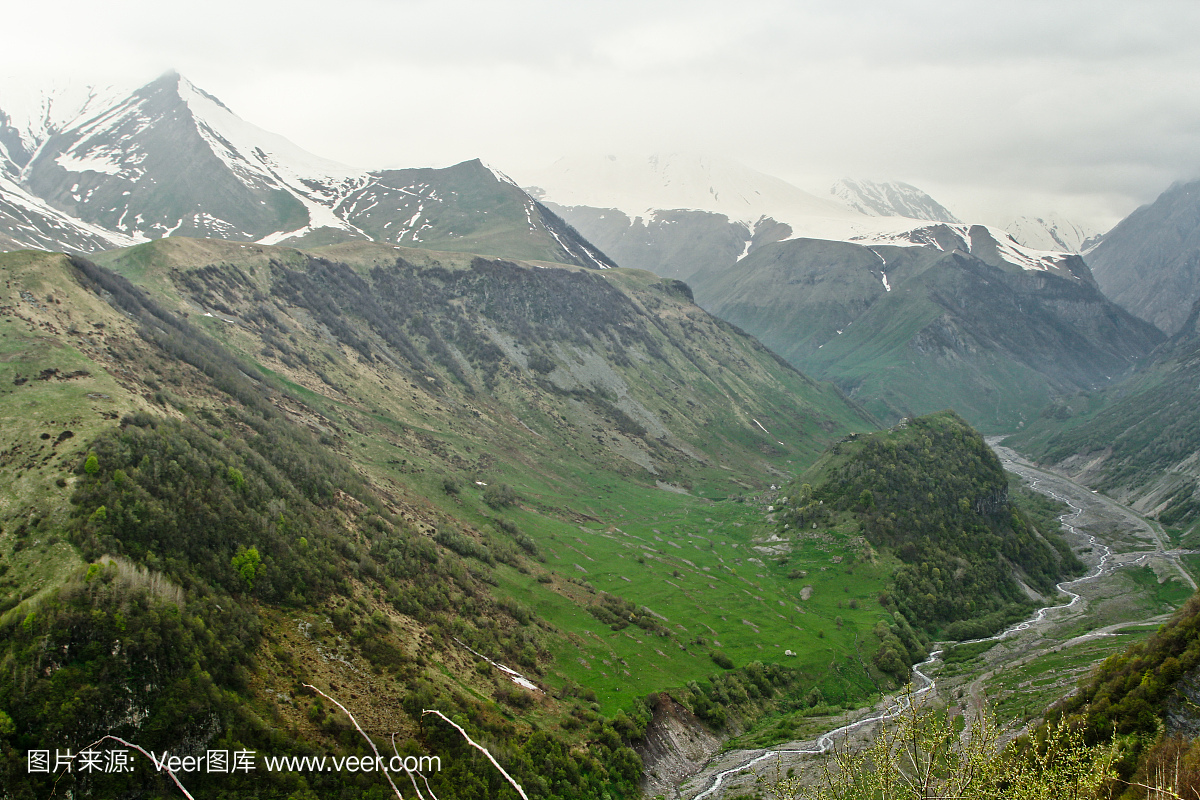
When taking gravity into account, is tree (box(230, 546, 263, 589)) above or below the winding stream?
above

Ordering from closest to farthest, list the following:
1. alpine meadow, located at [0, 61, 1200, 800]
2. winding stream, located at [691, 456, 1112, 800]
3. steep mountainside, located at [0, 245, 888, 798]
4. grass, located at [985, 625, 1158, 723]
A: alpine meadow, located at [0, 61, 1200, 800]
steep mountainside, located at [0, 245, 888, 798]
winding stream, located at [691, 456, 1112, 800]
grass, located at [985, 625, 1158, 723]

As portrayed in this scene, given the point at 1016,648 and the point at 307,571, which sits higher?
the point at 307,571

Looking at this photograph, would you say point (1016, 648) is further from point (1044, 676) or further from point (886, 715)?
point (886, 715)

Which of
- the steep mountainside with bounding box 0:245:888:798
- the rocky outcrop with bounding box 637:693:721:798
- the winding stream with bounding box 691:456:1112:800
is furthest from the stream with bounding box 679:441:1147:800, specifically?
the steep mountainside with bounding box 0:245:888:798

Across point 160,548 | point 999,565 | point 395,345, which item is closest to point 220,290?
point 395,345

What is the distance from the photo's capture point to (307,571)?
174 feet

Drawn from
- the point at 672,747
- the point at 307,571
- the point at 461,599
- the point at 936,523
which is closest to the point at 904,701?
the point at 672,747

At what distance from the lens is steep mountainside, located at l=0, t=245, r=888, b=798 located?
3678cm

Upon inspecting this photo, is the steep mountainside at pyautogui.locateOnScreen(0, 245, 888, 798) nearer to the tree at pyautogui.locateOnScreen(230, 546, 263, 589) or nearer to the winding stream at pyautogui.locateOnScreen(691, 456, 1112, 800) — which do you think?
the tree at pyautogui.locateOnScreen(230, 546, 263, 589)

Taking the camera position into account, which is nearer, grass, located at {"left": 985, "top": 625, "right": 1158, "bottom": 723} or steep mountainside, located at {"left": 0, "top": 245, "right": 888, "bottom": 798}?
steep mountainside, located at {"left": 0, "top": 245, "right": 888, "bottom": 798}

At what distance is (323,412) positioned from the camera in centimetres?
10638

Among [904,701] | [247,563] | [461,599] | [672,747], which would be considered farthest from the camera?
[461,599]

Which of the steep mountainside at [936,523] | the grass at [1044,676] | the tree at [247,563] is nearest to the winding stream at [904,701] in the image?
the steep mountainside at [936,523]

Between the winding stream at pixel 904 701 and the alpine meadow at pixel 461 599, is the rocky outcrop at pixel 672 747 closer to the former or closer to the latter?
the alpine meadow at pixel 461 599
